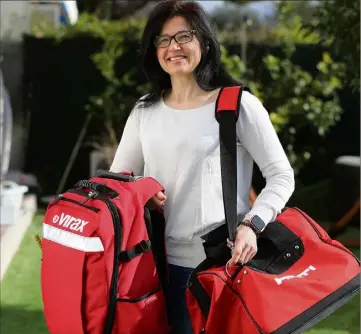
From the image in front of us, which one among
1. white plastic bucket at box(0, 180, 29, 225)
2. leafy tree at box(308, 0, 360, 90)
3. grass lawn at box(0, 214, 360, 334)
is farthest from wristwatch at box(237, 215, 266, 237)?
white plastic bucket at box(0, 180, 29, 225)

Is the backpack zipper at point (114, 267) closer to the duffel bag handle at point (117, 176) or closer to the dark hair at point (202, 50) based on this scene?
the duffel bag handle at point (117, 176)

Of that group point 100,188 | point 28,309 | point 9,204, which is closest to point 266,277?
point 100,188

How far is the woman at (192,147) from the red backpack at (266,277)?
0.14 ft

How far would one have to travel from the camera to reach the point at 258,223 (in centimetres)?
194

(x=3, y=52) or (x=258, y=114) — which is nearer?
(x=258, y=114)

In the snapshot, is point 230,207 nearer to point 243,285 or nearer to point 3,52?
point 243,285

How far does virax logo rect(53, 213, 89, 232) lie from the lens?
6.07 ft

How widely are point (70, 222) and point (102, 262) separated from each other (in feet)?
0.46

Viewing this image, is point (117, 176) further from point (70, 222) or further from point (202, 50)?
point (202, 50)

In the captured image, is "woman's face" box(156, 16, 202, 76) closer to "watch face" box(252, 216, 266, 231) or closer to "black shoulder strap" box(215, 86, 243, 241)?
"black shoulder strap" box(215, 86, 243, 241)

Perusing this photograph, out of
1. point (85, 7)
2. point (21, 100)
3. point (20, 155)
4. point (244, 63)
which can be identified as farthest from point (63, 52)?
point (85, 7)

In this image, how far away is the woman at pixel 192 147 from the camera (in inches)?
78.7

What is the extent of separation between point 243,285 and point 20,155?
6.59 metres

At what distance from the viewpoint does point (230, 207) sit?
196cm
